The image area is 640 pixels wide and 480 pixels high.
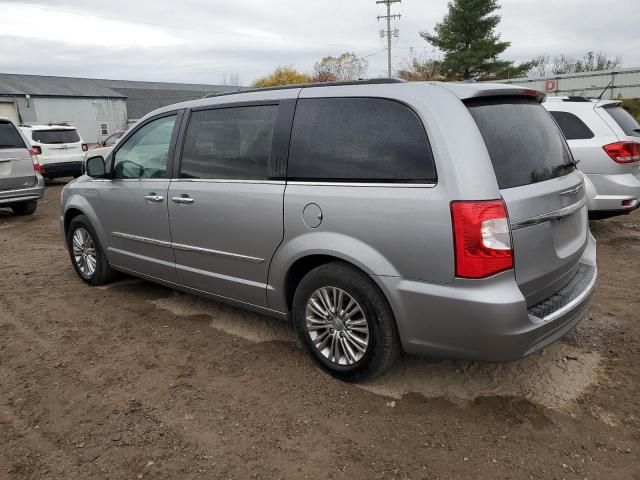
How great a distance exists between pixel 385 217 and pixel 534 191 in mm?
819

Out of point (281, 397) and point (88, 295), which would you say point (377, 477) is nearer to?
point (281, 397)

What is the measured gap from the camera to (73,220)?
5320mm

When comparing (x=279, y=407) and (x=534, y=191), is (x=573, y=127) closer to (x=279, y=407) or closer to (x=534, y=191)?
(x=534, y=191)

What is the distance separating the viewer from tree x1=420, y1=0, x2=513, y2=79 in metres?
37.6

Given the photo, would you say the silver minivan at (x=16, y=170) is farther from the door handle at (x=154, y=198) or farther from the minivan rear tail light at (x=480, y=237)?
the minivan rear tail light at (x=480, y=237)

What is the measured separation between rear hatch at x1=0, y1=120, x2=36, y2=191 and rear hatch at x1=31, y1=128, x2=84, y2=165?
5.40 metres

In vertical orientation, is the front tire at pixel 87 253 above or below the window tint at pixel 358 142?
below

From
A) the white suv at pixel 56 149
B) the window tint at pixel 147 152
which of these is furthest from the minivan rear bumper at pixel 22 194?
the window tint at pixel 147 152

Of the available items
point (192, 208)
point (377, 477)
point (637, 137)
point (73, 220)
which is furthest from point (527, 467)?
point (637, 137)

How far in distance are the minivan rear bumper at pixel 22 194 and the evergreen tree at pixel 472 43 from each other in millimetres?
33942

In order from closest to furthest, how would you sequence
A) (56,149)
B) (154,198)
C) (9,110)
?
(154,198)
(56,149)
(9,110)

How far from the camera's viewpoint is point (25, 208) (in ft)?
33.0

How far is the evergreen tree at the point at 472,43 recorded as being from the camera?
37.7 meters

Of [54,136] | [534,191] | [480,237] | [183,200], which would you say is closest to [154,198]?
[183,200]
